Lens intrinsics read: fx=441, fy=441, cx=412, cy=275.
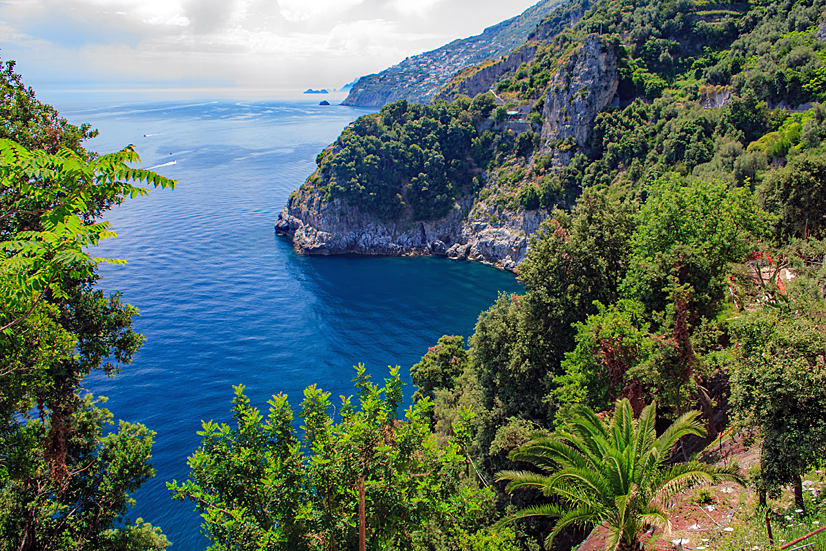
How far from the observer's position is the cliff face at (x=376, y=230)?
99.5m

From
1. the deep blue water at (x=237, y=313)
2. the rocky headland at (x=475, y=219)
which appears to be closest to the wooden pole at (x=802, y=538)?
the deep blue water at (x=237, y=313)

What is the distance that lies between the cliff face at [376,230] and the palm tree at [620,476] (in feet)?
269

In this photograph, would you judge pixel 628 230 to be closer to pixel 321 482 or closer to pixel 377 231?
pixel 321 482

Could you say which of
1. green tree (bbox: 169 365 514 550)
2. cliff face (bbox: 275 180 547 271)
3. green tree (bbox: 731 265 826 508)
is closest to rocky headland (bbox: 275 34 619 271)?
cliff face (bbox: 275 180 547 271)

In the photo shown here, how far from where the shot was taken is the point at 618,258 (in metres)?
30.0

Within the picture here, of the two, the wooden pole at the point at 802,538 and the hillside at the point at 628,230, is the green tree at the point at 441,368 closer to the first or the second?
the hillside at the point at 628,230

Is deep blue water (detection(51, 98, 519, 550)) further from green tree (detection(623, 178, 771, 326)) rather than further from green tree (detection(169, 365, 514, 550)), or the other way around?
green tree (detection(623, 178, 771, 326))

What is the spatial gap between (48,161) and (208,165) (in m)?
162

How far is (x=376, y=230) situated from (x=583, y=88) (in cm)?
5312

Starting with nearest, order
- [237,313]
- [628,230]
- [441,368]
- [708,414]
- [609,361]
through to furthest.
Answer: [708,414] → [609,361] → [628,230] → [441,368] → [237,313]

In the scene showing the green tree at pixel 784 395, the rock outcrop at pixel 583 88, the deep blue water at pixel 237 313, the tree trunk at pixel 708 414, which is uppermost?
the rock outcrop at pixel 583 88

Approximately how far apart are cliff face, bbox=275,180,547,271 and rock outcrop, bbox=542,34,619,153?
864 inches

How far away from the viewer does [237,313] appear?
228ft

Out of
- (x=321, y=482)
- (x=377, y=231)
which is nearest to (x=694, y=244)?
(x=321, y=482)
